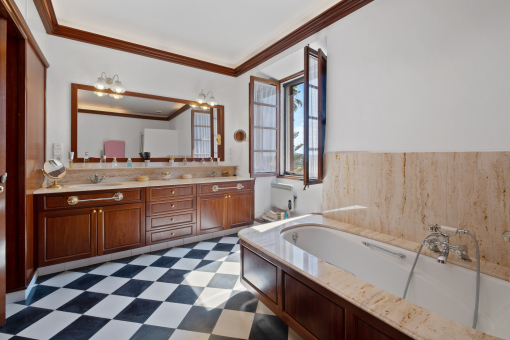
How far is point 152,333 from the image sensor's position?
1.55 meters

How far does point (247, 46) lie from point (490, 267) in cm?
345

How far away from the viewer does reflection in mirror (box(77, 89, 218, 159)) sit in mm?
2930

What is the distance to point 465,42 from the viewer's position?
62.7 inches

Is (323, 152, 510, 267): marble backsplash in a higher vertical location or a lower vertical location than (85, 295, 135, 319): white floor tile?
higher

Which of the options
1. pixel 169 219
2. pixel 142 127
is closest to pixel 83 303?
pixel 169 219

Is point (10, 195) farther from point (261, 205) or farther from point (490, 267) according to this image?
point (490, 267)

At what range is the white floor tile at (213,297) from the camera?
1.86 metres

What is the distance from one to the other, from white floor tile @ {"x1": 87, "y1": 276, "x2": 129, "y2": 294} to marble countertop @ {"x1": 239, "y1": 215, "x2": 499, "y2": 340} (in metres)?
1.32

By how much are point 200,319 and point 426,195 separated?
74.8 inches

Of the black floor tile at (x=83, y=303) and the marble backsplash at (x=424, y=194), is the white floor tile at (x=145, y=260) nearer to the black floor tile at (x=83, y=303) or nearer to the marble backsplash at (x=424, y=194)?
the black floor tile at (x=83, y=303)

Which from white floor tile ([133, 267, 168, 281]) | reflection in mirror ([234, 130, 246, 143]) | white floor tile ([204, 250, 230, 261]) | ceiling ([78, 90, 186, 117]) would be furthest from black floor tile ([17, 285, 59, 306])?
reflection in mirror ([234, 130, 246, 143])

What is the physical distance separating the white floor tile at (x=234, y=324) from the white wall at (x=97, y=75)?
255 centimetres

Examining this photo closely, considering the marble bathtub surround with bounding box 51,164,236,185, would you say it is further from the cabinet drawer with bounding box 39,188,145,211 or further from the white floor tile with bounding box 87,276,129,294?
the white floor tile with bounding box 87,276,129,294

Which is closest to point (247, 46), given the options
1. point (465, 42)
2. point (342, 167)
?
point (342, 167)
